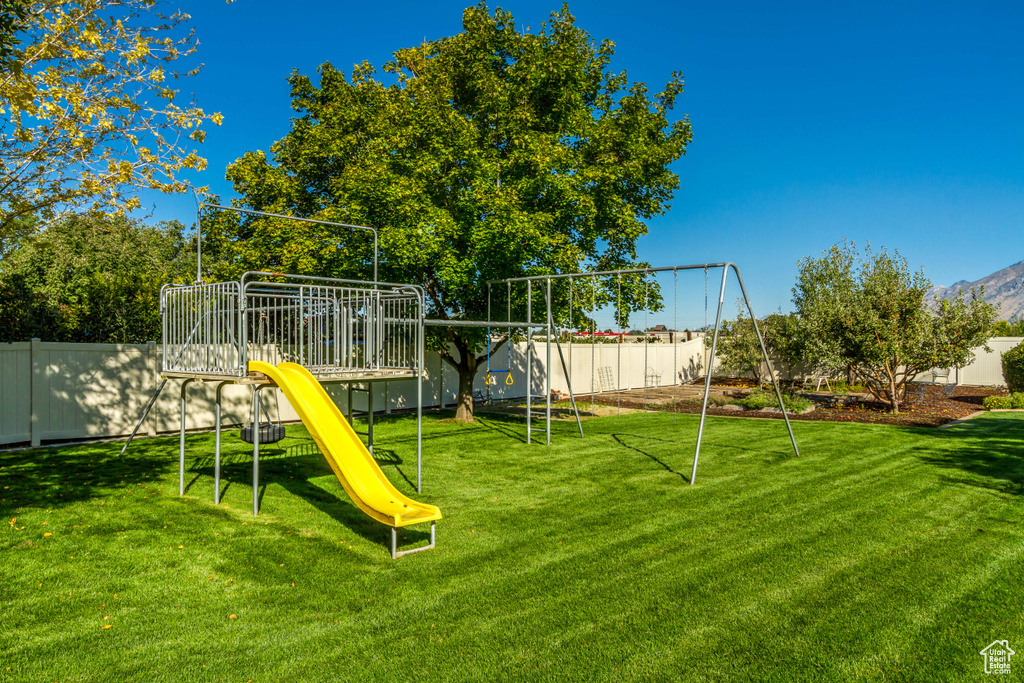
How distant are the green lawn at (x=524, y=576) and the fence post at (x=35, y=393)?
1.60 m

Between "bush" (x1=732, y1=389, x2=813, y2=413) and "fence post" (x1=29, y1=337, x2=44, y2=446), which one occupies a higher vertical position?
"fence post" (x1=29, y1=337, x2=44, y2=446)

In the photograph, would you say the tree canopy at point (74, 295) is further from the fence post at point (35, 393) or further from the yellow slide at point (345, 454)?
the yellow slide at point (345, 454)

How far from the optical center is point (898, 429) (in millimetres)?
12406

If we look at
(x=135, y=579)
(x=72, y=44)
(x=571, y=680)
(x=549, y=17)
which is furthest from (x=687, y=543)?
(x=549, y=17)

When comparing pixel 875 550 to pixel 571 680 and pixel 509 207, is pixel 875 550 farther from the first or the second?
pixel 509 207

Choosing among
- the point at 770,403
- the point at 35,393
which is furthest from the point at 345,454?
the point at 770,403

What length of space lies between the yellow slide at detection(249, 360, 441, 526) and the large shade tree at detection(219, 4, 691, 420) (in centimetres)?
507

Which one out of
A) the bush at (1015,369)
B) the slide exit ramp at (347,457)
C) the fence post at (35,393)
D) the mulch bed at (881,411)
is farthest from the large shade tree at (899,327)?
the fence post at (35,393)

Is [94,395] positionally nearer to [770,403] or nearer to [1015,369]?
[770,403]

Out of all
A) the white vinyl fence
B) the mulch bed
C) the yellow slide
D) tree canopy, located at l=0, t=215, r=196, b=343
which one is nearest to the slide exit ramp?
the yellow slide

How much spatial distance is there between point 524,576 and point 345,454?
6.83 ft

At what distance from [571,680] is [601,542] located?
7.57ft

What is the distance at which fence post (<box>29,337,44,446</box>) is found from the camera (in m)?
9.98

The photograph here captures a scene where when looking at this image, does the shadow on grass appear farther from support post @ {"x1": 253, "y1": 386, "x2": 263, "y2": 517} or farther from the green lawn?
support post @ {"x1": 253, "y1": 386, "x2": 263, "y2": 517}
